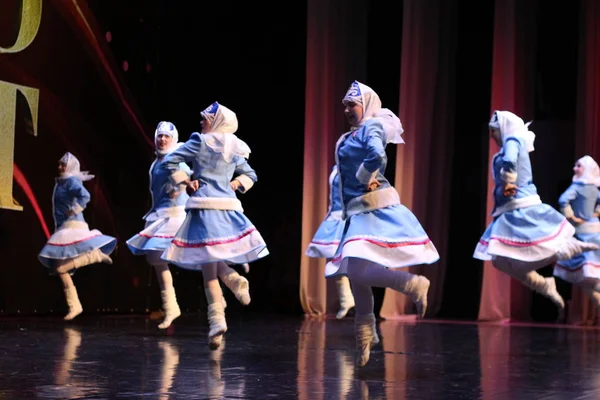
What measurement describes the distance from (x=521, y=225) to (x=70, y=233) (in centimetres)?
365

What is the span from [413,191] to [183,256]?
4.26m

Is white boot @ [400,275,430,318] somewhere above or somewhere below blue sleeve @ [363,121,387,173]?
below

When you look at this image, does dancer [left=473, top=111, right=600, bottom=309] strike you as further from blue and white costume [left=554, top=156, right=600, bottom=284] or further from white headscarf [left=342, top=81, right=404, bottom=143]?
white headscarf [left=342, top=81, right=404, bottom=143]

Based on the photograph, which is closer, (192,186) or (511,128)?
(192,186)

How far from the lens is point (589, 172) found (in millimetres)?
7840

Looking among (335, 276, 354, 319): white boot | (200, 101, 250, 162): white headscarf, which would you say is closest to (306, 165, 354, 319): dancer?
(335, 276, 354, 319): white boot

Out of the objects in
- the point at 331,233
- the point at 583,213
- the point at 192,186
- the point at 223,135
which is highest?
the point at 223,135

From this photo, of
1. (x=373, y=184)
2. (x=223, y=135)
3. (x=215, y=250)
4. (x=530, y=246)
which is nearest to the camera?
(x=373, y=184)

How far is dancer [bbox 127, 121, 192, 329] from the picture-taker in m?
6.71

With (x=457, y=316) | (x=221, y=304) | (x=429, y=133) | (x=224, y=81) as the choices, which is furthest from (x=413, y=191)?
(x=221, y=304)

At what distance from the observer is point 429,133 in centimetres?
924

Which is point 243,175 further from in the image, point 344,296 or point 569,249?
point 344,296

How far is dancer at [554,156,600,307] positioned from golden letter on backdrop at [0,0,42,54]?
14.7ft

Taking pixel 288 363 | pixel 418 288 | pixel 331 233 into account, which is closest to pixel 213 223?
pixel 288 363
